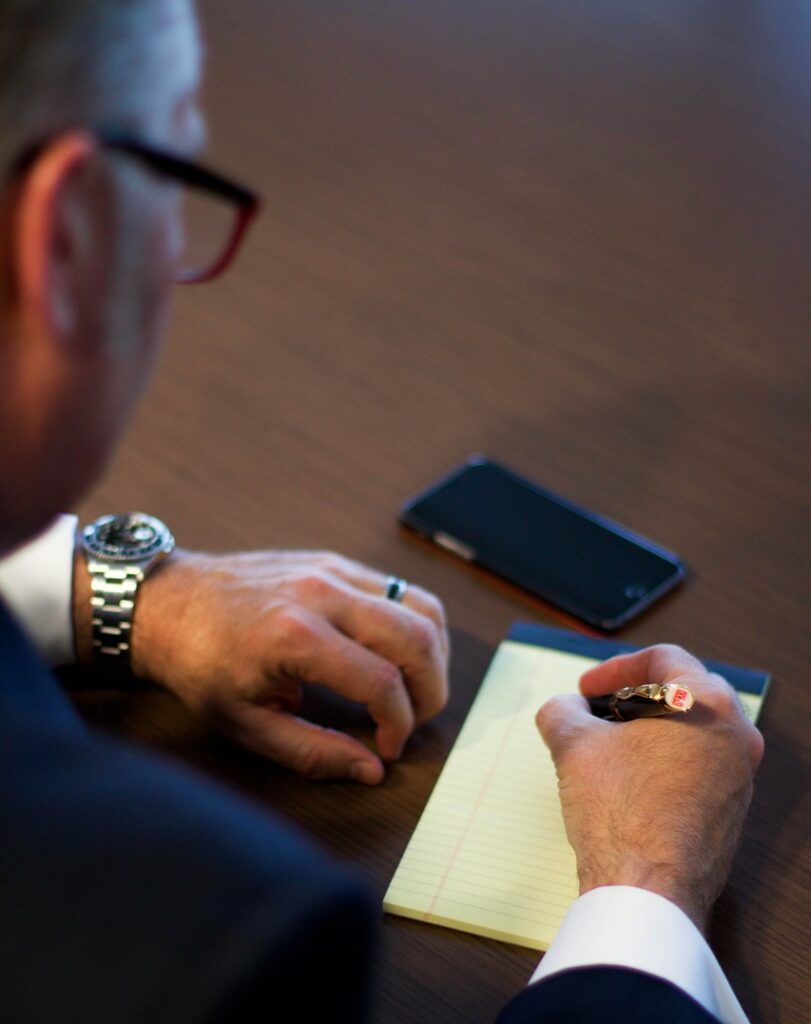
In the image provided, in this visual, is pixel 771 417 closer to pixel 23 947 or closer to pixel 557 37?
pixel 557 37

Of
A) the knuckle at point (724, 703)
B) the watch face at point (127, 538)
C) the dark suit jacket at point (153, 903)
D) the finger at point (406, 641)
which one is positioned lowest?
the watch face at point (127, 538)

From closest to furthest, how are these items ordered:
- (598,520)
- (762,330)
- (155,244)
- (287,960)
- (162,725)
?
(287,960) < (155,244) < (162,725) < (598,520) < (762,330)

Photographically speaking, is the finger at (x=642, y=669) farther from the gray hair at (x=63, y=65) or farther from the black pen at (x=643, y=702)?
the gray hair at (x=63, y=65)

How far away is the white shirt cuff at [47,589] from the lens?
1063mm

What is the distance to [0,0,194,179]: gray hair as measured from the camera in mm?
532

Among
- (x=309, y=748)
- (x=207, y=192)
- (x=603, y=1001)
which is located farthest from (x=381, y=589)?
(x=207, y=192)

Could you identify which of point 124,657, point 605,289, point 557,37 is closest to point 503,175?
point 605,289

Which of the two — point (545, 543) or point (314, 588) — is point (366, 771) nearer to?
point (314, 588)

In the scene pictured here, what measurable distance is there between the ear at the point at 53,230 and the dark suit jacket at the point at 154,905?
0.17 metres

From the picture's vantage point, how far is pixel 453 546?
1.16 meters

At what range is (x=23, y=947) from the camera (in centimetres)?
50

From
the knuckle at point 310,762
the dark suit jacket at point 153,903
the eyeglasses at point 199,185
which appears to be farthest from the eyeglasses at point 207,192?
the knuckle at point 310,762

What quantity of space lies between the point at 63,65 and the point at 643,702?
584 millimetres

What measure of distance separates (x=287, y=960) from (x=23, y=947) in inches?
3.7
